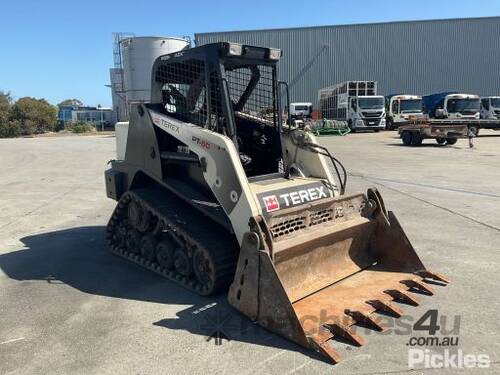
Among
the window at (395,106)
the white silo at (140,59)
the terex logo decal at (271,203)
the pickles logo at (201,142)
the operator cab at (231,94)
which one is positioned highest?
the white silo at (140,59)

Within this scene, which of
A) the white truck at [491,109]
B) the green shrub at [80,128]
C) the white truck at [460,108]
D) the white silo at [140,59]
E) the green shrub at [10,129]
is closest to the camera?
the white truck at [460,108]

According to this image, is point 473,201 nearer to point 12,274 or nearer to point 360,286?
point 360,286

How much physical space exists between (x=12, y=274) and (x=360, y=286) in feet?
13.0

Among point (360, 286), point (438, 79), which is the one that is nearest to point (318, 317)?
point (360, 286)

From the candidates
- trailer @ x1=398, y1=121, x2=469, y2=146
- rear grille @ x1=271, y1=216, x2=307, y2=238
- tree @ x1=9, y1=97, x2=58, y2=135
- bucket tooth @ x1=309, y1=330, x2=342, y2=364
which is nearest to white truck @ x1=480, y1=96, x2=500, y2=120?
trailer @ x1=398, y1=121, x2=469, y2=146

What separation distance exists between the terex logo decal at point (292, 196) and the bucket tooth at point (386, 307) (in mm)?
1237

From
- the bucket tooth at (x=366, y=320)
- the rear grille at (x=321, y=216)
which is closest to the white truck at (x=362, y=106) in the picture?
the rear grille at (x=321, y=216)

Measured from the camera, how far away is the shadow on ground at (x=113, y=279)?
13.0ft

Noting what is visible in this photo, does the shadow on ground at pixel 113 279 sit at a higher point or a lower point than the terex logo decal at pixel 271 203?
A: lower

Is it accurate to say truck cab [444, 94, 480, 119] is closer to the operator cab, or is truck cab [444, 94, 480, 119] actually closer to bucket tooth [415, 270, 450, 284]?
the operator cab

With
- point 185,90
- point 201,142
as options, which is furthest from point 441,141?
point 201,142

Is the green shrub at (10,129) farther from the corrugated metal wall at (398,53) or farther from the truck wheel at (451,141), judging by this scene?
the truck wheel at (451,141)

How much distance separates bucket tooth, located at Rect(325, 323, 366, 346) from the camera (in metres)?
3.68

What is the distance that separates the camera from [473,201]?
9242 mm
